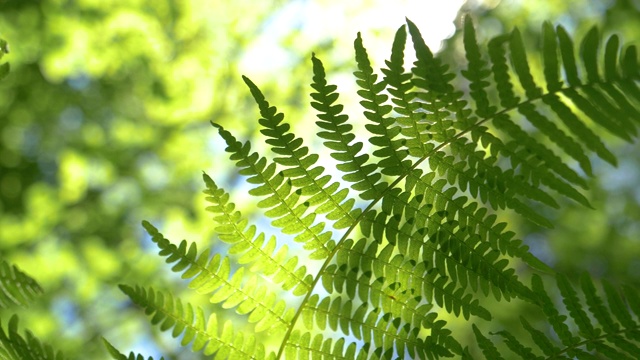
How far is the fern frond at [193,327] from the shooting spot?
2.05 ft

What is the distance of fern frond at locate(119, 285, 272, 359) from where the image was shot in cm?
62

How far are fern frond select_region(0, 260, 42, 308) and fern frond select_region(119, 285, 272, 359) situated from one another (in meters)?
0.20

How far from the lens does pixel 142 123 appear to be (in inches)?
154

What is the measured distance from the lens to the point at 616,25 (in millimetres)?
4332

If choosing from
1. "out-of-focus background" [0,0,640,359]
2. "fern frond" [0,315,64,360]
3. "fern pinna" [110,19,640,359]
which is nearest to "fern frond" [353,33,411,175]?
"fern pinna" [110,19,640,359]

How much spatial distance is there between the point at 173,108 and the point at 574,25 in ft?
11.5

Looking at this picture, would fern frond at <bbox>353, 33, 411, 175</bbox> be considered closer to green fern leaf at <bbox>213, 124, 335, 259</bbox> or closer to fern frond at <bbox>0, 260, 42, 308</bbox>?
green fern leaf at <bbox>213, 124, 335, 259</bbox>

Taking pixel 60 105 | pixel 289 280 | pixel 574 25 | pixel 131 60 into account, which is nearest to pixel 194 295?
pixel 131 60

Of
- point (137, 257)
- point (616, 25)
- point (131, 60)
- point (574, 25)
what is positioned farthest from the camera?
point (574, 25)

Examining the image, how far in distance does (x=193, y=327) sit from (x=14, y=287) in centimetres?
26

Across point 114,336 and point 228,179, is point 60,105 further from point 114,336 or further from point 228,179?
point 114,336

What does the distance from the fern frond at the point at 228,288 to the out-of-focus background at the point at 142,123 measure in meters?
2.26

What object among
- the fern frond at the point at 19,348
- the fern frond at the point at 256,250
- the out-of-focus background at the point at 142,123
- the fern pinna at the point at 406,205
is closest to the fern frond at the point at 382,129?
the fern pinna at the point at 406,205

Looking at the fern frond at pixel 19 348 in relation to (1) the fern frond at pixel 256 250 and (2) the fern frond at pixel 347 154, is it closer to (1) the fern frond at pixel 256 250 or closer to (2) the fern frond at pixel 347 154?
(1) the fern frond at pixel 256 250
